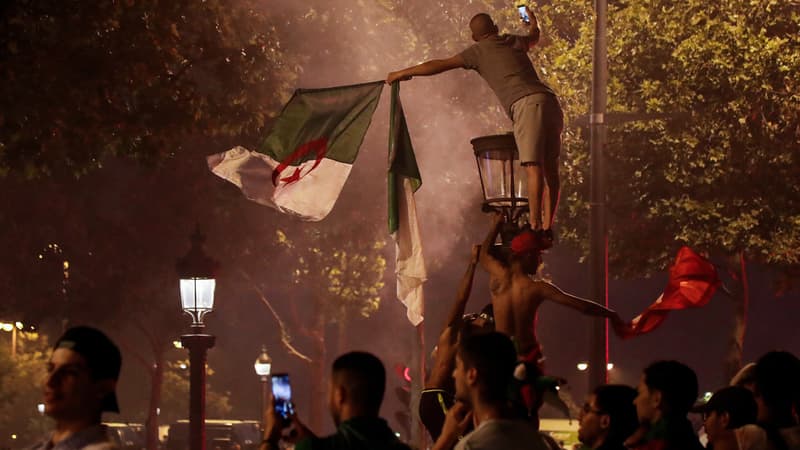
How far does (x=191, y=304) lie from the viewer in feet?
60.2

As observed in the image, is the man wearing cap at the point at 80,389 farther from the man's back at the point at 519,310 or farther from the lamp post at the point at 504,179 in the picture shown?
the lamp post at the point at 504,179

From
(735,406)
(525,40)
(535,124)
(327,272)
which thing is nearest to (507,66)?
(525,40)

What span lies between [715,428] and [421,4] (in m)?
28.0

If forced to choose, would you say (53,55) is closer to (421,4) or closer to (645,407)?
(645,407)

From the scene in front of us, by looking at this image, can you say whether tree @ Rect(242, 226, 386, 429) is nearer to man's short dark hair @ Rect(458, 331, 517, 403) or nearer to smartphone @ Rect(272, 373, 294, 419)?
man's short dark hair @ Rect(458, 331, 517, 403)

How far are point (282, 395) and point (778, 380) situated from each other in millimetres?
3500

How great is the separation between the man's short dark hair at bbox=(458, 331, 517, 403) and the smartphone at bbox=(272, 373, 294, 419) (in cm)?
81

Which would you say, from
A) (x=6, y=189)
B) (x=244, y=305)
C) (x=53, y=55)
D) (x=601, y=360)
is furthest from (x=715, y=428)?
(x=244, y=305)

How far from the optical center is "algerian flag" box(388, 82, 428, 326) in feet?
34.7

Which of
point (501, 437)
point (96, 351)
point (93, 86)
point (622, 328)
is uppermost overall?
point (93, 86)

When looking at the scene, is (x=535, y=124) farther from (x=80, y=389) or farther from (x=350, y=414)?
(x=80, y=389)

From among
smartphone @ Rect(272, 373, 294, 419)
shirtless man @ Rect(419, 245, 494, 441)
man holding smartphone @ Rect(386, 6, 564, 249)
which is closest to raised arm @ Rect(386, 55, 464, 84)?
man holding smartphone @ Rect(386, 6, 564, 249)

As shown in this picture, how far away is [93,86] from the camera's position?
54.7 feet

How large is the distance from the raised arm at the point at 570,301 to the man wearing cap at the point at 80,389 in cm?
428
